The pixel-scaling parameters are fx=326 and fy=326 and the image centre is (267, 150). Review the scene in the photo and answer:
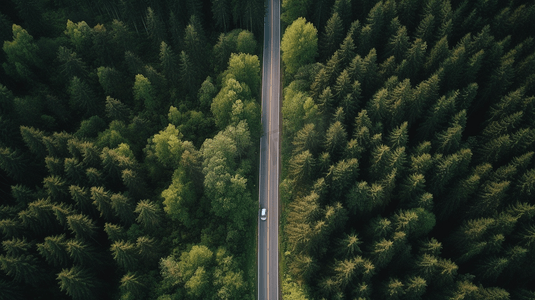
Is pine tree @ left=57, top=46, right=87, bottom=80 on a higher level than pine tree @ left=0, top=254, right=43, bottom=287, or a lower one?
higher

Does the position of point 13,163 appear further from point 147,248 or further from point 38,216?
point 147,248

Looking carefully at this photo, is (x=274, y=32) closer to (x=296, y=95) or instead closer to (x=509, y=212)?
(x=296, y=95)

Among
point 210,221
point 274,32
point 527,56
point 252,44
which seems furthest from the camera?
point 274,32

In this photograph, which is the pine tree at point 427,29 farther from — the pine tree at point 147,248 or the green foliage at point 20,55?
the green foliage at point 20,55

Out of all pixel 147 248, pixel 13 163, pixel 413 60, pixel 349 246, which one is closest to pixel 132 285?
pixel 147 248

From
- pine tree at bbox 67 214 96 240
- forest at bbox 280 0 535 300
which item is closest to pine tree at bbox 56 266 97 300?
pine tree at bbox 67 214 96 240

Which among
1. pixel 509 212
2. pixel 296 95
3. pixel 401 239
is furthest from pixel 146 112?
pixel 509 212

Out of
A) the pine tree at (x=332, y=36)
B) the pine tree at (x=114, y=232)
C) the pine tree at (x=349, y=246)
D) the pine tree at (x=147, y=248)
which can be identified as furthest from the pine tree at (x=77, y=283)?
the pine tree at (x=332, y=36)

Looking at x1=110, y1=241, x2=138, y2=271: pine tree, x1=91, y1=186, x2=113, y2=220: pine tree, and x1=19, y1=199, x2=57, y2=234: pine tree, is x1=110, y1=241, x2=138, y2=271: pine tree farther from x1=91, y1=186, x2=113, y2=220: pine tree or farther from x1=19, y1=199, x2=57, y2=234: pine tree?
x1=19, y1=199, x2=57, y2=234: pine tree
